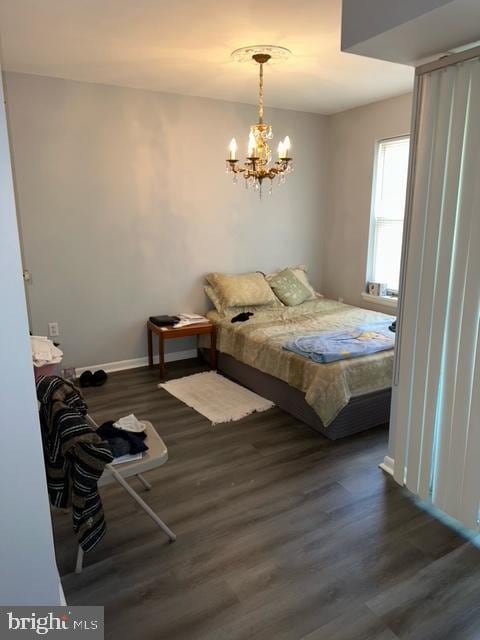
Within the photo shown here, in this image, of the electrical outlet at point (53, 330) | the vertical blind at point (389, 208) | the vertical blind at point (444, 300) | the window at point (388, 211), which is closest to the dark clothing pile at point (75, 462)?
the vertical blind at point (444, 300)

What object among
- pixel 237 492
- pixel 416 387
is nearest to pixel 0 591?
pixel 237 492

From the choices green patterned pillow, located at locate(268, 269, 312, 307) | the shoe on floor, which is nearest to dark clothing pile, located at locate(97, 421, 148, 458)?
Result: the shoe on floor

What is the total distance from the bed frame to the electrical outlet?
6.08 ft

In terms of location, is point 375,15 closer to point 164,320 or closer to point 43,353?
point 43,353

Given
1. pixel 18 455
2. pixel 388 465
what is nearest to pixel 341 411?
pixel 388 465

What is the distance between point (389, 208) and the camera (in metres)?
4.70

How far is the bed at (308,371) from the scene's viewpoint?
3.07 meters

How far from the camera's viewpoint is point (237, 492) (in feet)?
8.27

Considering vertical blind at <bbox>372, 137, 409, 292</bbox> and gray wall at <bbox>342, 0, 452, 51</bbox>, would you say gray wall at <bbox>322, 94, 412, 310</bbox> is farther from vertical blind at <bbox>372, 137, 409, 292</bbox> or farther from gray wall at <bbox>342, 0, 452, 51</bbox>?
gray wall at <bbox>342, 0, 452, 51</bbox>

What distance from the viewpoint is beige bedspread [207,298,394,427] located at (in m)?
3.05

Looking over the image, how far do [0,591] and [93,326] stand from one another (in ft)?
9.65

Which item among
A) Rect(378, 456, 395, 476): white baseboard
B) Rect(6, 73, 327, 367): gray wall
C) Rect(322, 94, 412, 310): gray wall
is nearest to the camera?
Rect(378, 456, 395, 476): white baseboard

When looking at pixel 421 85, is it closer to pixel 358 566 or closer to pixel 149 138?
pixel 358 566

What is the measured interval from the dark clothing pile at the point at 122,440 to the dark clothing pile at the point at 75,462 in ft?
0.75
